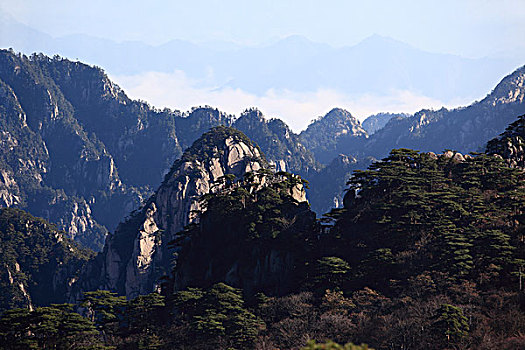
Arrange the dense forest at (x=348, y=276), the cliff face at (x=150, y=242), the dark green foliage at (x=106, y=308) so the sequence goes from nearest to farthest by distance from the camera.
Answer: the dense forest at (x=348, y=276)
the dark green foliage at (x=106, y=308)
the cliff face at (x=150, y=242)

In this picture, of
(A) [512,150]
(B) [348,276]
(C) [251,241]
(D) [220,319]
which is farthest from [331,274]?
(A) [512,150]

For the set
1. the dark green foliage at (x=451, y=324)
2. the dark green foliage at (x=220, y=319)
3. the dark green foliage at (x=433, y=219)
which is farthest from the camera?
the dark green foliage at (x=433, y=219)

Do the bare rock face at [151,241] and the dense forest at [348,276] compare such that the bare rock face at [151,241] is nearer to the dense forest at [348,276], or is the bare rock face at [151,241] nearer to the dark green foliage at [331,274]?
the dense forest at [348,276]

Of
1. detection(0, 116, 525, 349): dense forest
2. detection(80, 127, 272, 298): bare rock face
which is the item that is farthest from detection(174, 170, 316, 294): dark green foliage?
detection(80, 127, 272, 298): bare rock face

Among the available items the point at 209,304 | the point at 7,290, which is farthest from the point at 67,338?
the point at 7,290

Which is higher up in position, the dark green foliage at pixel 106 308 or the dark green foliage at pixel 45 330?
the dark green foliage at pixel 106 308

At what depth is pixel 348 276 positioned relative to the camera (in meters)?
80.1

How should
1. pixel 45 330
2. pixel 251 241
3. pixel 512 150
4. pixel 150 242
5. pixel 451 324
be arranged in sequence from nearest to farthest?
1. pixel 451 324
2. pixel 45 330
3. pixel 251 241
4. pixel 512 150
5. pixel 150 242

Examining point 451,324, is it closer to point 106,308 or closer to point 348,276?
point 348,276

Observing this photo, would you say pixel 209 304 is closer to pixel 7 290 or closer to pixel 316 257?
pixel 316 257

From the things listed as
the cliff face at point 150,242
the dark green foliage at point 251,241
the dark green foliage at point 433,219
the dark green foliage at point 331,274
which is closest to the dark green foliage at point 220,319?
the dark green foliage at point 251,241

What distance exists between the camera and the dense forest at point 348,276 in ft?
215

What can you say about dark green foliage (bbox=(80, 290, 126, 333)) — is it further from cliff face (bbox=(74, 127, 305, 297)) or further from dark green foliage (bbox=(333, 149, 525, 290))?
cliff face (bbox=(74, 127, 305, 297))

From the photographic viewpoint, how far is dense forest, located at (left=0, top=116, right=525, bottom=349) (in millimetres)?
65625
